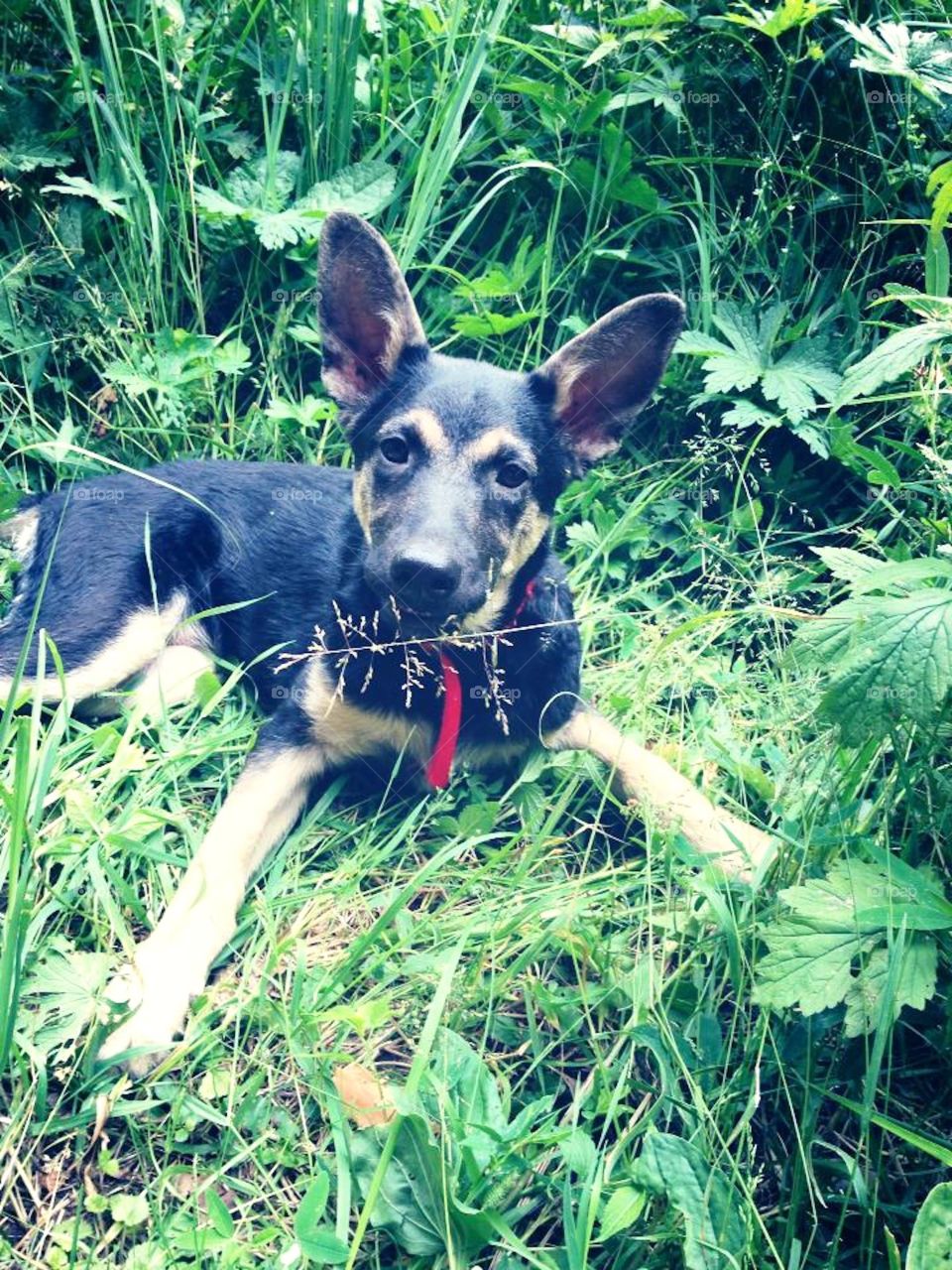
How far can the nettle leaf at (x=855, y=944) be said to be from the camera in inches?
79.6

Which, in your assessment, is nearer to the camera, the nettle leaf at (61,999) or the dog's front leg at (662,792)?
the nettle leaf at (61,999)

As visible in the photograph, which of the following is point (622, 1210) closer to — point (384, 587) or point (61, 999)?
point (61, 999)

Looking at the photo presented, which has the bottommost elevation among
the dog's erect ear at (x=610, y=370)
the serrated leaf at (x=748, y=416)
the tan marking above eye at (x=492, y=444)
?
the serrated leaf at (x=748, y=416)

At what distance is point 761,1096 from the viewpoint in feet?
7.17

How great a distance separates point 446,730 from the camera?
118 inches

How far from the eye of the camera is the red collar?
3.01 meters

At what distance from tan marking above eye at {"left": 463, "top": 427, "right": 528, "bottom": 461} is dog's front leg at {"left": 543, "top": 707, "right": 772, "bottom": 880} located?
0.82 meters

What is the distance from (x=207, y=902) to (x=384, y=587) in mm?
904

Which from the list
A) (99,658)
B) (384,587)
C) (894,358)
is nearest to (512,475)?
(384,587)

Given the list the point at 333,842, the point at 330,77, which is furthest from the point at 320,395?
the point at 333,842
